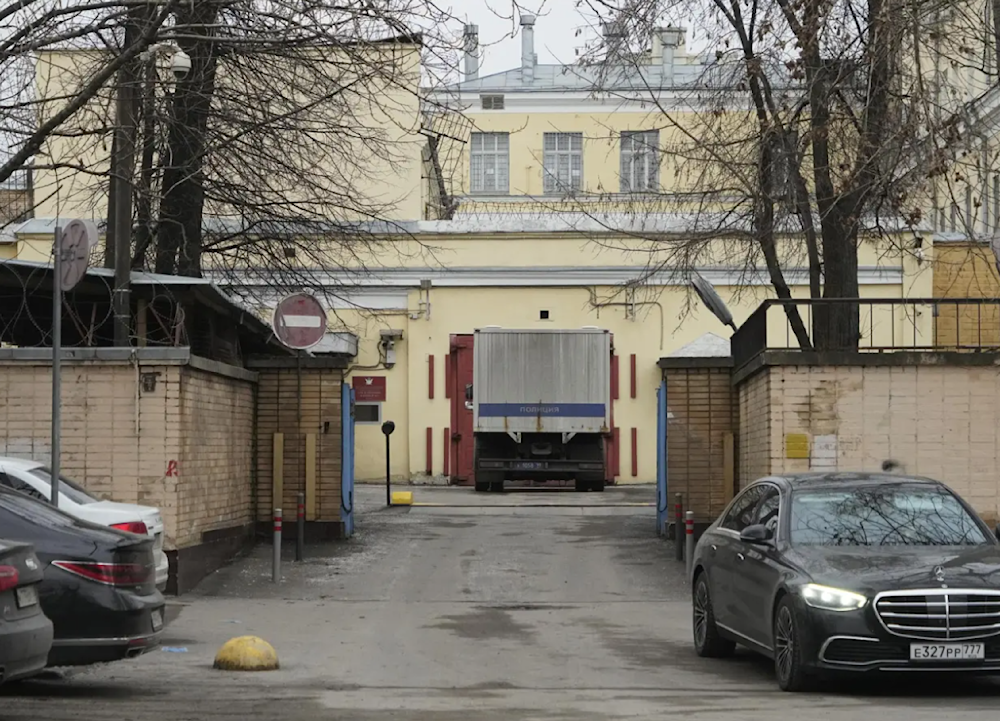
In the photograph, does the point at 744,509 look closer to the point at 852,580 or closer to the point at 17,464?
the point at 852,580

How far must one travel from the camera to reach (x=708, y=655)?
489 inches

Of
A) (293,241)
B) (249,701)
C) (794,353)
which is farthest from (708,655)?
(293,241)

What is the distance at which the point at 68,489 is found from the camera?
13594mm

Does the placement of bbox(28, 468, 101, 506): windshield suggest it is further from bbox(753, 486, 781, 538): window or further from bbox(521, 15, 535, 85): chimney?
bbox(521, 15, 535, 85): chimney

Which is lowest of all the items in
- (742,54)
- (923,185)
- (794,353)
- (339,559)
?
(339,559)

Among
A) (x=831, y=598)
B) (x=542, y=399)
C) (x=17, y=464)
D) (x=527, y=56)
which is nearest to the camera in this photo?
(x=831, y=598)

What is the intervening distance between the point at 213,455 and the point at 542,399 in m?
13.8

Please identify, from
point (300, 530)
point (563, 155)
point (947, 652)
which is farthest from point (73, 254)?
point (563, 155)

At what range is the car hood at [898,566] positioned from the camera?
9.93 m

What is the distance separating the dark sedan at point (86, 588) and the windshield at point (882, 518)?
457 cm

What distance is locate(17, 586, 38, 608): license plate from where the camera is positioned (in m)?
8.05

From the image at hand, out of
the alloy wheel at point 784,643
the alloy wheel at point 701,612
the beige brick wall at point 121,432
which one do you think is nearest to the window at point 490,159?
the beige brick wall at point 121,432

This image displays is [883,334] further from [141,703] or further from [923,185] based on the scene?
[141,703]

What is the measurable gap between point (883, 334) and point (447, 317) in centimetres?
1035
